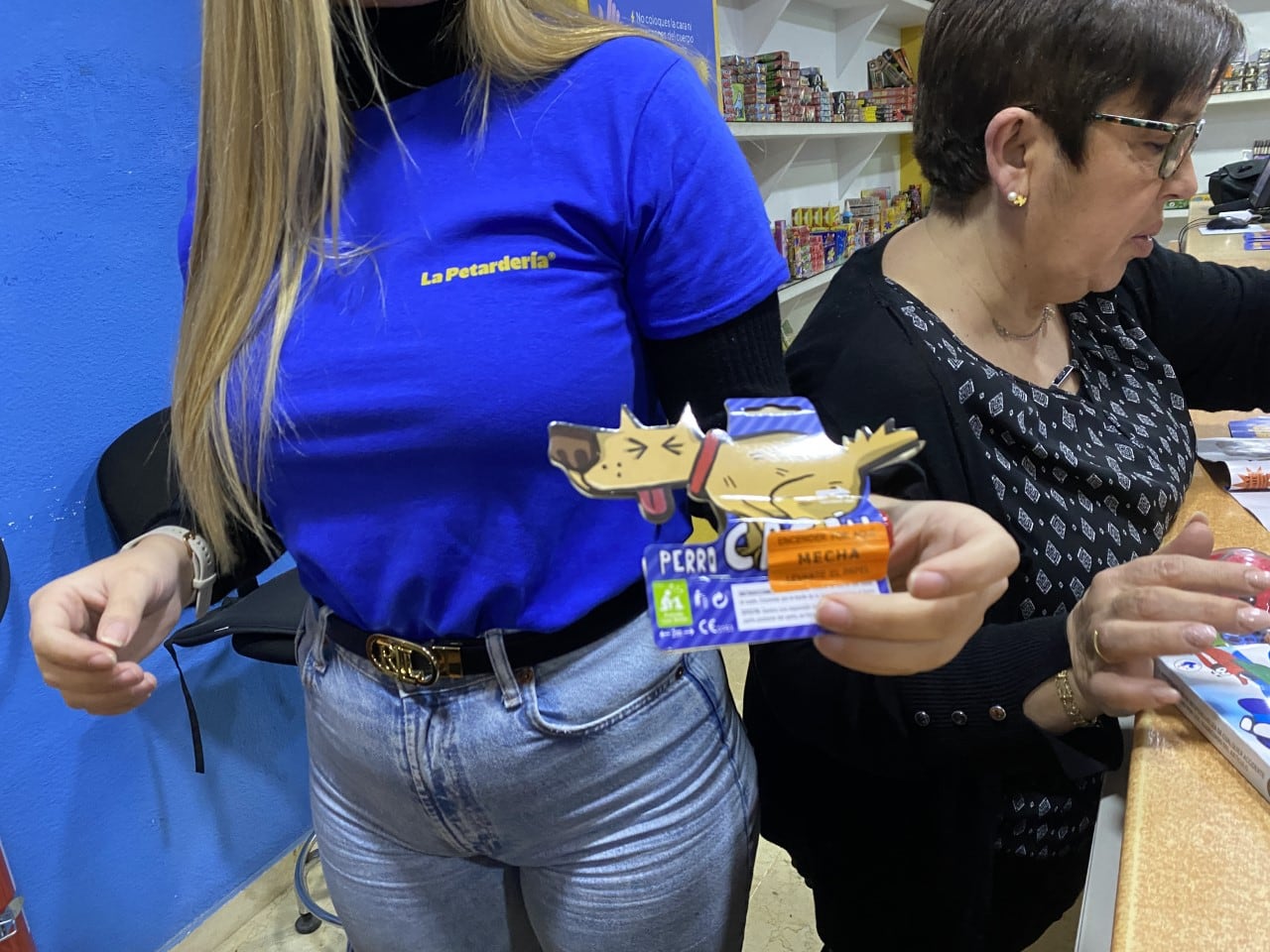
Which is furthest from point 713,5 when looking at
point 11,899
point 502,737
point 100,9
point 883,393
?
point 11,899

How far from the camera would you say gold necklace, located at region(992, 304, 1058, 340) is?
0.95 m

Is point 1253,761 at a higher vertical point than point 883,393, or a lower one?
lower

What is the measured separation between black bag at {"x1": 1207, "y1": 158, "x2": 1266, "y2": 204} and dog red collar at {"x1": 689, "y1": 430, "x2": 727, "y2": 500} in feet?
10.3

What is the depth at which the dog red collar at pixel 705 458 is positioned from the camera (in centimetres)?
47

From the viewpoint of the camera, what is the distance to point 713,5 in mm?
2236

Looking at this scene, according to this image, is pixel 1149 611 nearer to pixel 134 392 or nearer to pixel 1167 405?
pixel 1167 405

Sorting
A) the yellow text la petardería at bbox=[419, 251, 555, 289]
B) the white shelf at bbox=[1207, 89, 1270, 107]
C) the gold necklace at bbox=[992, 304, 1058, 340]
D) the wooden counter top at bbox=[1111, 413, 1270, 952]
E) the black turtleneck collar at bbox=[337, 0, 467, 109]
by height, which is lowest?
the wooden counter top at bbox=[1111, 413, 1270, 952]

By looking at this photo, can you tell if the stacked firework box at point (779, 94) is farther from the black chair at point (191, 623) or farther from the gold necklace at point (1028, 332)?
the black chair at point (191, 623)

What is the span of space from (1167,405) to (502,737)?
0.87 meters

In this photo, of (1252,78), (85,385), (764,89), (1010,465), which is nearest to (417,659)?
(1010,465)

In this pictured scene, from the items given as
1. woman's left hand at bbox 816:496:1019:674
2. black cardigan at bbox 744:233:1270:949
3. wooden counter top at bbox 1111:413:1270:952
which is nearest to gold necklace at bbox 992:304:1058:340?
black cardigan at bbox 744:233:1270:949

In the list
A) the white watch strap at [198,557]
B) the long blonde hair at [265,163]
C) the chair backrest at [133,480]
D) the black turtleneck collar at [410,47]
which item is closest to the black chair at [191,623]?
the chair backrest at [133,480]

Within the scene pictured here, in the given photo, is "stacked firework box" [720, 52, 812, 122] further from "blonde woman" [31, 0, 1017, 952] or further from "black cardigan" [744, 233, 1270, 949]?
"blonde woman" [31, 0, 1017, 952]

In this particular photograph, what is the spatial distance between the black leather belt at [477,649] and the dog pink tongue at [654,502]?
0.17 meters
